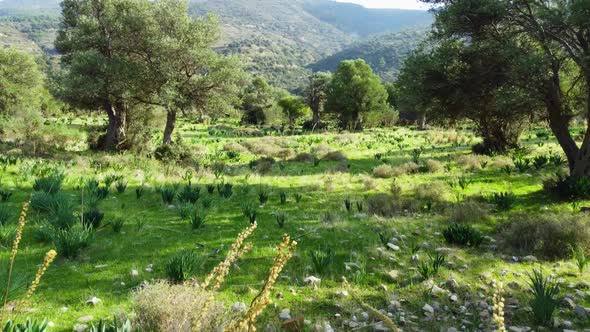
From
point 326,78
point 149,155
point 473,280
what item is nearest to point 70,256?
point 473,280

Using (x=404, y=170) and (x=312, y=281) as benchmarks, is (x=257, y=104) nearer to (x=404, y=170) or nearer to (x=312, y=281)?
(x=404, y=170)

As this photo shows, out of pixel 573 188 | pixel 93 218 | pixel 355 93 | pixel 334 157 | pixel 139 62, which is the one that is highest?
pixel 355 93

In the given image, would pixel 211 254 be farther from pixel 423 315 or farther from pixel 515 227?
pixel 515 227

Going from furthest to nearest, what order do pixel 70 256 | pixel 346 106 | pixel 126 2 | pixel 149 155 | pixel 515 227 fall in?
1. pixel 346 106
2. pixel 126 2
3. pixel 149 155
4. pixel 515 227
5. pixel 70 256

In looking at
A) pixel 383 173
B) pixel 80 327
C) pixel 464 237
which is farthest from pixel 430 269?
pixel 383 173

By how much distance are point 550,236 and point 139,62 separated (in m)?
21.3

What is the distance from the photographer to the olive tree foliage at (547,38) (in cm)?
1038

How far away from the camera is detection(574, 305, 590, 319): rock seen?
469cm

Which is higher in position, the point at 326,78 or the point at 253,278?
the point at 326,78

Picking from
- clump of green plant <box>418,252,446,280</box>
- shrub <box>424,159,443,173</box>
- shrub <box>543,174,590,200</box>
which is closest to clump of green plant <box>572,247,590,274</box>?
clump of green plant <box>418,252,446,280</box>

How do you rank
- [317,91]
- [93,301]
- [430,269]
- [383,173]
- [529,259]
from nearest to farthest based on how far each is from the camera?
[93,301]
[430,269]
[529,259]
[383,173]
[317,91]

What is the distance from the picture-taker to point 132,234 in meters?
7.41

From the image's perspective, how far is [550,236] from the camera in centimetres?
684

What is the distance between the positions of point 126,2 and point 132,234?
19.9 m
